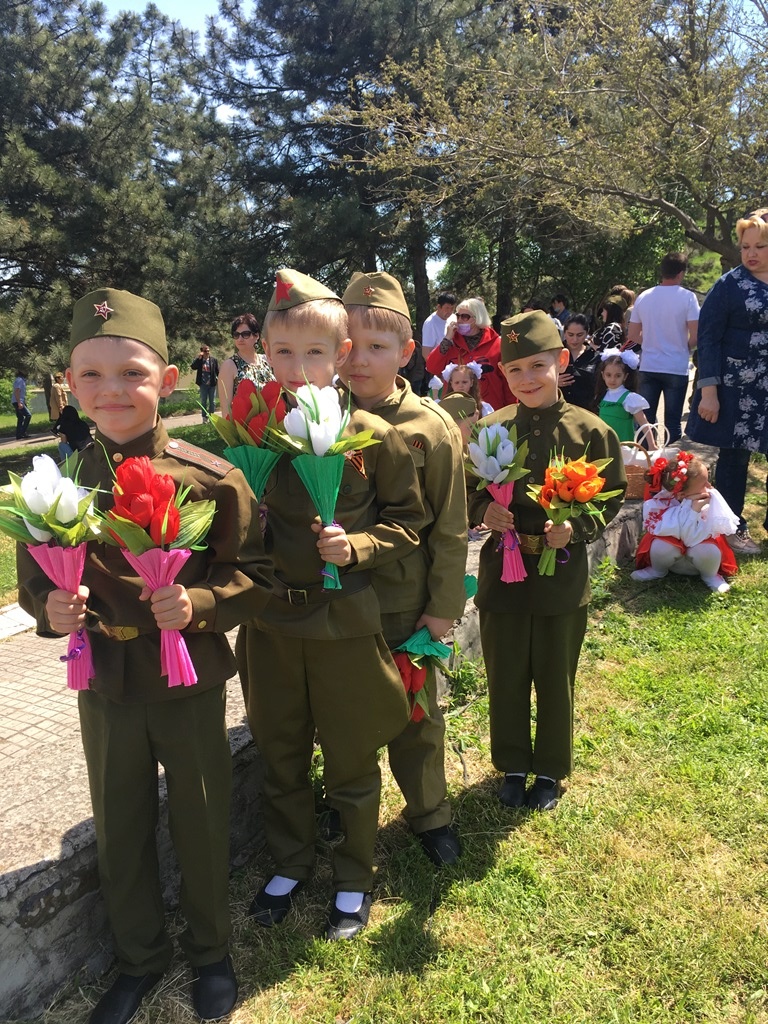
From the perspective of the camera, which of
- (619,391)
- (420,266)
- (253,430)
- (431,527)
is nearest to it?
(253,430)

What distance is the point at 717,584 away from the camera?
508 cm

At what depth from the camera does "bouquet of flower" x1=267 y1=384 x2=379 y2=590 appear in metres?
2.03

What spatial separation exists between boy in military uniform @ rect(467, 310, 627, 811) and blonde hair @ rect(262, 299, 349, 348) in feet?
2.44

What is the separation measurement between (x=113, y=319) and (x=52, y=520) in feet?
1.83

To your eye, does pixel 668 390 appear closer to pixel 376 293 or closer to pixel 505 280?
pixel 376 293

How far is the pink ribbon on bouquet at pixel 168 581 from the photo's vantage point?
1.82 metres

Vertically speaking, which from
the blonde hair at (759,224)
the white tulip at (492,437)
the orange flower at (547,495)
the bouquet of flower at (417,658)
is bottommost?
the bouquet of flower at (417,658)

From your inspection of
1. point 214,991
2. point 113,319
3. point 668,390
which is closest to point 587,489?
point 113,319

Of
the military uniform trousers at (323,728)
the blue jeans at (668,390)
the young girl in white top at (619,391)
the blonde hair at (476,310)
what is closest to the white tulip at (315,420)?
the military uniform trousers at (323,728)

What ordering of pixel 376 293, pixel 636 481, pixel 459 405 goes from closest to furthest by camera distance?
pixel 376 293, pixel 459 405, pixel 636 481

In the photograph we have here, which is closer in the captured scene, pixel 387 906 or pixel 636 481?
A: pixel 387 906

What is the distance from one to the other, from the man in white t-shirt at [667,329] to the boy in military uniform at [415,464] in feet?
16.9

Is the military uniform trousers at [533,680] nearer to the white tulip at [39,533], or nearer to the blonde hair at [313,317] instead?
the blonde hair at [313,317]

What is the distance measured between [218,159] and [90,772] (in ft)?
49.2
